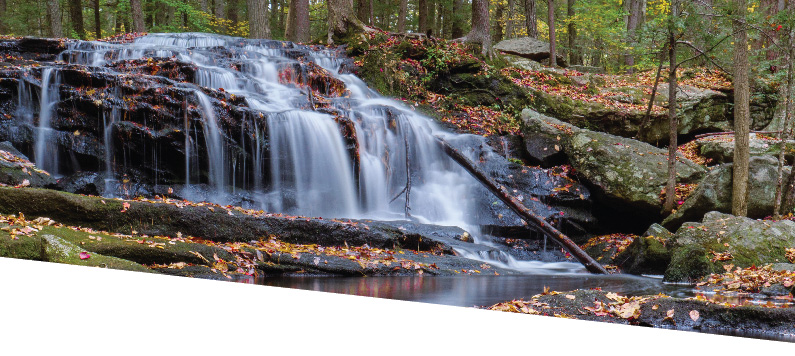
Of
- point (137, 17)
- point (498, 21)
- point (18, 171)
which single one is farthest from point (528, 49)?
point (18, 171)

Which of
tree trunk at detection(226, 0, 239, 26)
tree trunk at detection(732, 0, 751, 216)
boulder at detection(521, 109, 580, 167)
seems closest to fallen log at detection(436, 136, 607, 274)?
tree trunk at detection(732, 0, 751, 216)

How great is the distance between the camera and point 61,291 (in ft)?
14.1

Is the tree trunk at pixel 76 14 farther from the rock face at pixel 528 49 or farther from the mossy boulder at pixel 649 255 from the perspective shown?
the mossy boulder at pixel 649 255

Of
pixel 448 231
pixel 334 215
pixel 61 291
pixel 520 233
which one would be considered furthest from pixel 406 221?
pixel 61 291

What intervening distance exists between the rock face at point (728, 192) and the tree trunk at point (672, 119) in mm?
583

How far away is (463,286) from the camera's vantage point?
388 centimetres

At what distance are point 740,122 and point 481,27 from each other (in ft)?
21.2

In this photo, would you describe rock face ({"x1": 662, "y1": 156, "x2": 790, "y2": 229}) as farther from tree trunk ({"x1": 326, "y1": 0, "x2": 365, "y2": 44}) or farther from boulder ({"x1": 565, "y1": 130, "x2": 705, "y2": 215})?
tree trunk ({"x1": 326, "y1": 0, "x2": 365, "y2": 44})

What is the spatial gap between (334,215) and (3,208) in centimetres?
339

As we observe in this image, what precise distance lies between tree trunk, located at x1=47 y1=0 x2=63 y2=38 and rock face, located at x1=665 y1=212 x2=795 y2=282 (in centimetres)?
1068

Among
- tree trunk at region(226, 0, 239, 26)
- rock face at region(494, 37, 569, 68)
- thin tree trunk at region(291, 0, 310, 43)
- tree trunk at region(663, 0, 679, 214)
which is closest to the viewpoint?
tree trunk at region(663, 0, 679, 214)

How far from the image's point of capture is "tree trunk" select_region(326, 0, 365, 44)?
35.2 feet

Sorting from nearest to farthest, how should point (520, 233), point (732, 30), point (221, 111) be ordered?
point (732, 30) < point (221, 111) < point (520, 233)

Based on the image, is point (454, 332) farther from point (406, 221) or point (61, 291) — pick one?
point (61, 291)
